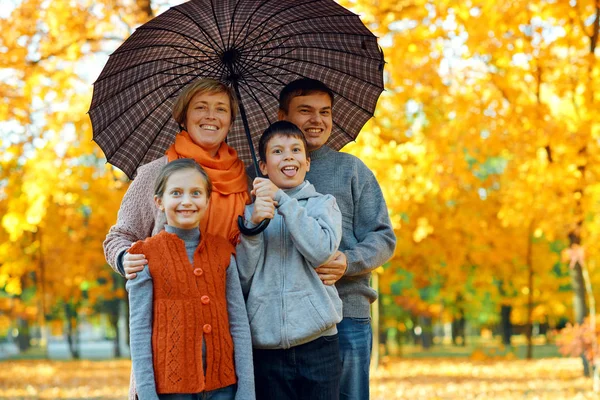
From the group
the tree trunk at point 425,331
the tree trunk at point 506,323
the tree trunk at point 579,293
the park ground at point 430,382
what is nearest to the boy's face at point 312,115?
the park ground at point 430,382

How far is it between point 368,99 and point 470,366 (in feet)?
43.2

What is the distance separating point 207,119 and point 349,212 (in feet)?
2.68

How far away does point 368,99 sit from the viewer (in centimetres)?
355

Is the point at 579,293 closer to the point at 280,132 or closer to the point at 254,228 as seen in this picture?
the point at 280,132

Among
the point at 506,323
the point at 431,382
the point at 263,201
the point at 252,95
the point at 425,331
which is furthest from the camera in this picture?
the point at 425,331

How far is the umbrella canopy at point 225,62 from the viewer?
10.3 feet

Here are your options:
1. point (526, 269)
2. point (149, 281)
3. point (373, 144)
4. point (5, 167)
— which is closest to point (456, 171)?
point (373, 144)

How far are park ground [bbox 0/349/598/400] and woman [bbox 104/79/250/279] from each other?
719cm

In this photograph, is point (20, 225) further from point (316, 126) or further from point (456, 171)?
point (316, 126)

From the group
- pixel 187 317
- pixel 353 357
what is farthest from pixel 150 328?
pixel 353 357

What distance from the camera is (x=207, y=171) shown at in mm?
2846

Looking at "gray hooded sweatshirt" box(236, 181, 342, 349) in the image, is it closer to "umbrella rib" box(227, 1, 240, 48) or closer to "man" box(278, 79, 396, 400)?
"man" box(278, 79, 396, 400)

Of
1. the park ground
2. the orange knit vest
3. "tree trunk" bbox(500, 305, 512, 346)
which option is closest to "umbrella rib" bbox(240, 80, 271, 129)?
the orange knit vest

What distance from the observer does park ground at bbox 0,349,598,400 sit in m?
9.93
